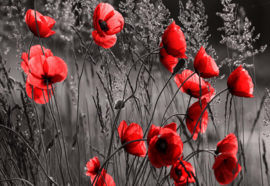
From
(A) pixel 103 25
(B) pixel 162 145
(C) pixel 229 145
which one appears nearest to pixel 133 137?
(B) pixel 162 145

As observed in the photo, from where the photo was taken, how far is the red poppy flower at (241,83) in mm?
705

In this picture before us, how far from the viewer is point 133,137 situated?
67 cm

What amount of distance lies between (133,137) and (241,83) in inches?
11.8

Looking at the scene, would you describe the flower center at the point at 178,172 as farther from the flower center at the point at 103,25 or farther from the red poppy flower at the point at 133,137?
the flower center at the point at 103,25

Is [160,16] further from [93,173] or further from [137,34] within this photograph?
[93,173]

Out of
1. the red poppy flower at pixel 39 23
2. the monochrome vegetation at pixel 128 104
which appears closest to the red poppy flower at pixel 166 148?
the monochrome vegetation at pixel 128 104

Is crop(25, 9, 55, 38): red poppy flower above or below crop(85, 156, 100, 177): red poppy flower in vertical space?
above

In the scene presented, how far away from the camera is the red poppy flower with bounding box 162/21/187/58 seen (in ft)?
2.30

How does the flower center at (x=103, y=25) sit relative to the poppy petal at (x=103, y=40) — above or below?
above

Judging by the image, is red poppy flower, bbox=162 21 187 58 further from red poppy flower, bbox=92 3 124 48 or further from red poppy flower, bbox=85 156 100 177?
red poppy flower, bbox=85 156 100 177

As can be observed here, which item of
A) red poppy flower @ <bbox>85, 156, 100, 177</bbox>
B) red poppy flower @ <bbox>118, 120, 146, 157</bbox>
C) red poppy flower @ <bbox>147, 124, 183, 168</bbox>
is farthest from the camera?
red poppy flower @ <bbox>85, 156, 100, 177</bbox>

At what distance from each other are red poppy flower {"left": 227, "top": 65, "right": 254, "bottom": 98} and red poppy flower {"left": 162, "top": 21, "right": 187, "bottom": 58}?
0.14 m

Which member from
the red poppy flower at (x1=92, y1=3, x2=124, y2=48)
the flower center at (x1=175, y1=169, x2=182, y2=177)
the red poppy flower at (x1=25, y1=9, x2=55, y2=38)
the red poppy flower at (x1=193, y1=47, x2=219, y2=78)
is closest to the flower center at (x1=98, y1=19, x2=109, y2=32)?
the red poppy flower at (x1=92, y1=3, x2=124, y2=48)

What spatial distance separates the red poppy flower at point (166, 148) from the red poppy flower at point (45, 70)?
0.28 metres
